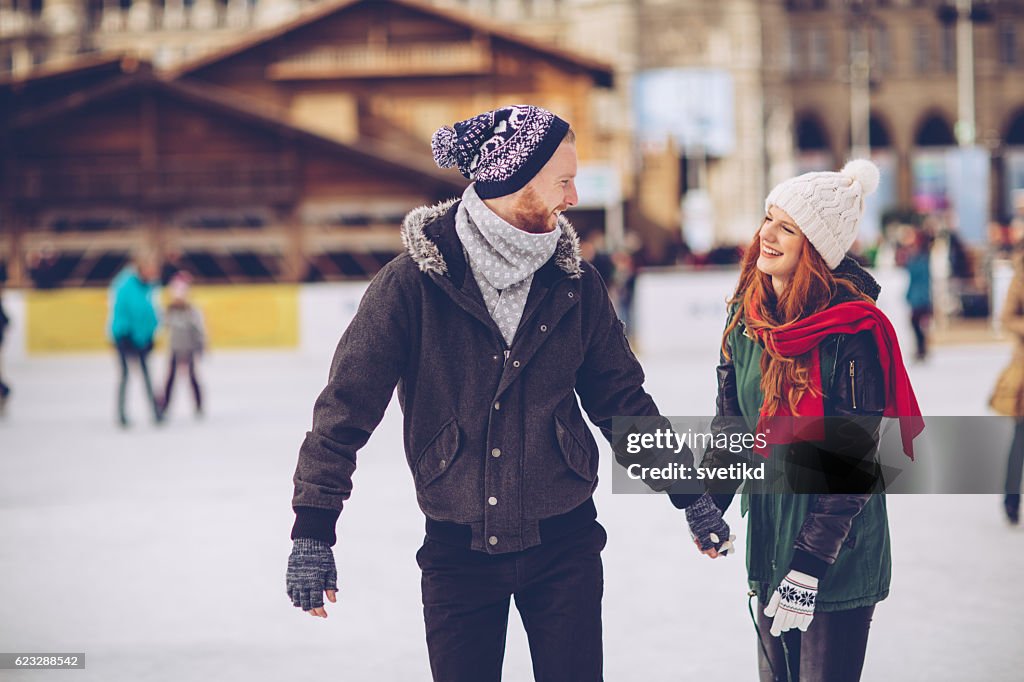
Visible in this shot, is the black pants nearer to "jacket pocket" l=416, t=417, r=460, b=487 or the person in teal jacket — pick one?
"jacket pocket" l=416, t=417, r=460, b=487

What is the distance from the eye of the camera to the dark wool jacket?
318 cm

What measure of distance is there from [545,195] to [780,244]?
2.07 ft

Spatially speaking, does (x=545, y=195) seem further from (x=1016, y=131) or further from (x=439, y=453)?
(x=1016, y=131)

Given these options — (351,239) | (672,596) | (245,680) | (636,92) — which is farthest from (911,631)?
(636,92)

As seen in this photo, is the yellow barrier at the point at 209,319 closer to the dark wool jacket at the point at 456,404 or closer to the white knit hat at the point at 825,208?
the white knit hat at the point at 825,208

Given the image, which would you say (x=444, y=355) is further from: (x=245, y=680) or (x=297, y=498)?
(x=245, y=680)

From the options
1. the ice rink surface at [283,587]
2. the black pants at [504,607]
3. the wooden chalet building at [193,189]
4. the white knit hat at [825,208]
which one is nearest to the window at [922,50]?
the wooden chalet building at [193,189]

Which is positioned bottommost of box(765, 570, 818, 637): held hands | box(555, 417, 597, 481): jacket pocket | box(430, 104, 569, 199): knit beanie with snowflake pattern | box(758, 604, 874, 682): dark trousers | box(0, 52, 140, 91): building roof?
box(758, 604, 874, 682): dark trousers

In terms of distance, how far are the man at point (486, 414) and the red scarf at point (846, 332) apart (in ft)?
1.67

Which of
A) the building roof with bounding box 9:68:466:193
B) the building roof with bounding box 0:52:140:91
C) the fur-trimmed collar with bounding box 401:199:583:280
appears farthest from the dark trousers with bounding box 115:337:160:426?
the building roof with bounding box 0:52:140:91

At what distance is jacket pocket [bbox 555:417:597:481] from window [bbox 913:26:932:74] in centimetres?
6765

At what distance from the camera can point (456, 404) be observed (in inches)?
127

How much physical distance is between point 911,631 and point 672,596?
110cm

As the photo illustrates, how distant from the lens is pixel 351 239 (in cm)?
3111
